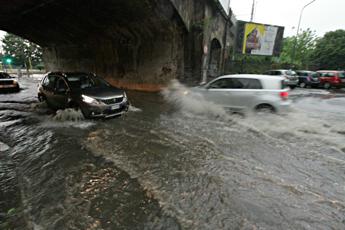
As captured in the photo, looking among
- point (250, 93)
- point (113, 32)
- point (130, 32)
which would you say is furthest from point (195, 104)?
point (113, 32)

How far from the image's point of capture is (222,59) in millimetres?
21969

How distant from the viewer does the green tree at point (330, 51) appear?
3784 cm

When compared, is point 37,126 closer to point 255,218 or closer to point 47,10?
point 255,218

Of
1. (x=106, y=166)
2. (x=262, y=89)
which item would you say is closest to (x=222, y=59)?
(x=262, y=89)

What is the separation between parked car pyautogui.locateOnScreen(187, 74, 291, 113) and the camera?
6965 millimetres

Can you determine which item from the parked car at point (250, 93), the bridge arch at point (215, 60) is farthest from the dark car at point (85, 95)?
the bridge arch at point (215, 60)

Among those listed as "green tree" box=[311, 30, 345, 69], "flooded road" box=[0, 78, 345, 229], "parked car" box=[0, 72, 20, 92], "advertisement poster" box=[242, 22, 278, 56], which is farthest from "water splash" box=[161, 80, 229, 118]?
"green tree" box=[311, 30, 345, 69]

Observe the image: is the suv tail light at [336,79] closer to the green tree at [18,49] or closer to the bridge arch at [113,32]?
the bridge arch at [113,32]

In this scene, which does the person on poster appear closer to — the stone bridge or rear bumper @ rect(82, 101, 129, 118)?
the stone bridge

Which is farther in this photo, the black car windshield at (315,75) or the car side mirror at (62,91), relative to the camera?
the black car windshield at (315,75)

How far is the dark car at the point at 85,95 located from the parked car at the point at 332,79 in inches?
723

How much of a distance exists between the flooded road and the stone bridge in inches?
281

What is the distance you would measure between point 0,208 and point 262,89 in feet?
23.7

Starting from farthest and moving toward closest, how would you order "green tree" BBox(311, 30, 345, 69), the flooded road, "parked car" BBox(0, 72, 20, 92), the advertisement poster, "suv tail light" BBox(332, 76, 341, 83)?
1. "green tree" BBox(311, 30, 345, 69)
2. the advertisement poster
3. "suv tail light" BBox(332, 76, 341, 83)
4. "parked car" BBox(0, 72, 20, 92)
5. the flooded road
